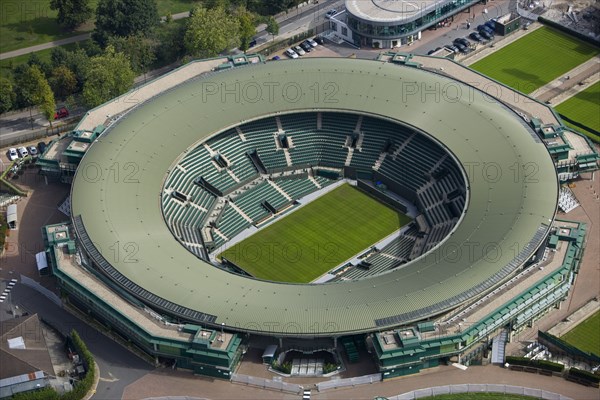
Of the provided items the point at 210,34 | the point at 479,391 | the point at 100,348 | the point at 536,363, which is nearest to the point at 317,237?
the point at 100,348

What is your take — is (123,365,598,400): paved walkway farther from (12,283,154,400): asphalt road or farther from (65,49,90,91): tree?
(65,49,90,91): tree

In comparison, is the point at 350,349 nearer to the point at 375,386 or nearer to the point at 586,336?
the point at 375,386

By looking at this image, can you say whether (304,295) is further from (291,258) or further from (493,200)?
(493,200)

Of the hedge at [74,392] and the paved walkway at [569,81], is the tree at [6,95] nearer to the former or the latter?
the hedge at [74,392]

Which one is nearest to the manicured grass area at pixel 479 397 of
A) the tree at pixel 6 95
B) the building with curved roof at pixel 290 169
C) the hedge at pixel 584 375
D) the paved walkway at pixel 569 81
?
the building with curved roof at pixel 290 169

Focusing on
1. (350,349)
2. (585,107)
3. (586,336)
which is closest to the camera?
(350,349)
